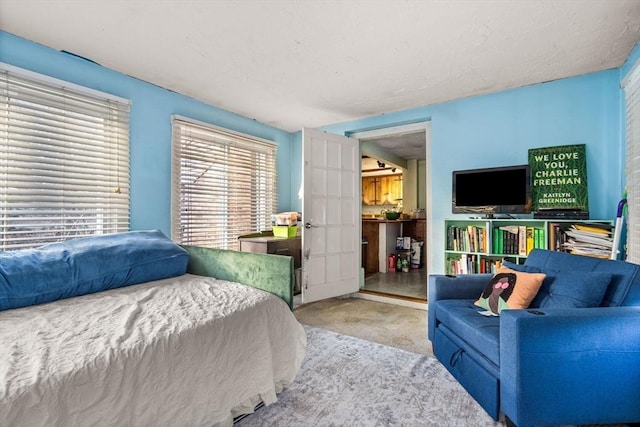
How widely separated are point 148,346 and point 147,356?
4cm

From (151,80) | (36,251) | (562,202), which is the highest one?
(151,80)

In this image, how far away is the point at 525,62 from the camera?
2.52 meters

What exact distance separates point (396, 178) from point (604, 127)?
5.01m

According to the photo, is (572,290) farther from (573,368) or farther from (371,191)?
(371,191)

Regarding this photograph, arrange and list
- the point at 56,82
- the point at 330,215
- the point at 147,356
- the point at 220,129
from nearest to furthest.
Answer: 1. the point at 147,356
2. the point at 56,82
3. the point at 220,129
4. the point at 330,215

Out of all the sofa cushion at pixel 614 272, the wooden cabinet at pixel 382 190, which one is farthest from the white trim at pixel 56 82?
the wooden cabinet at pixel 382 190

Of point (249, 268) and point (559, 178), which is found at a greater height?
point (559, 178)

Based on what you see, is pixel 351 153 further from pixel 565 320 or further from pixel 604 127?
pixel 565 320

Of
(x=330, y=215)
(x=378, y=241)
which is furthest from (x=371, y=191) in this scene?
(x=330, y=215)

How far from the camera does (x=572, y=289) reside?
1.68 metres

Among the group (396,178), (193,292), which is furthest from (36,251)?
(396,178)

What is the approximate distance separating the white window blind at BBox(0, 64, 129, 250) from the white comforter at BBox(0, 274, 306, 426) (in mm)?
1007

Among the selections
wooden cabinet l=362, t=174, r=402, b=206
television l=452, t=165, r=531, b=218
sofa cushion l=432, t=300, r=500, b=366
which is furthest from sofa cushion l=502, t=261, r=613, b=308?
wooden cabinet l=362, t=174, r=402, b=206

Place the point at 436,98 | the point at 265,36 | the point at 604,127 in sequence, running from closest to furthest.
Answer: the point at 265,36 < the point at 604,127 < the point at 436,98
